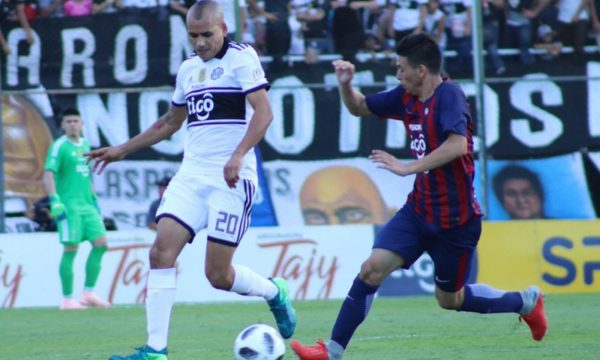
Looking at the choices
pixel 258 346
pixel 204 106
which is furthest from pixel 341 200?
pixel 258 346

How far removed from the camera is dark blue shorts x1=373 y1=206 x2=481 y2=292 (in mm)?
7926

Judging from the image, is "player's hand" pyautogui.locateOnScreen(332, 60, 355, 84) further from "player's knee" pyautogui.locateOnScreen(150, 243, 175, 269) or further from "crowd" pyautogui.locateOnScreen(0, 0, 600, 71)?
"crowd" pyautogui.locateOnScreen(0, 0, 600, 71)

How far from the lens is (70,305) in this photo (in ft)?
48.8

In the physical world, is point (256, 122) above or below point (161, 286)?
above

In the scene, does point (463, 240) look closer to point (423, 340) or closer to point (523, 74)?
point (423, 340)

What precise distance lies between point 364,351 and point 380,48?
29.8ft

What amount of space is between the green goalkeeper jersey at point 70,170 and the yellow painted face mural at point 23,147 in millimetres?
1512

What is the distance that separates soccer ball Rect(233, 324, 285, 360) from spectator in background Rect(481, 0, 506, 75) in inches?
412

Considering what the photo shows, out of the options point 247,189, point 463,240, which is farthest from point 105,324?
point 463,240

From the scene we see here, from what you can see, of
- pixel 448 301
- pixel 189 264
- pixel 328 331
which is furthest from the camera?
pixel 189 264

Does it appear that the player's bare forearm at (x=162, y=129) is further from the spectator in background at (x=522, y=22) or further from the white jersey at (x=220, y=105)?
the spectator in background at (x=522, y=22)

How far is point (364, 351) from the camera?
360 inches

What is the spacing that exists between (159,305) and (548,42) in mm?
11376

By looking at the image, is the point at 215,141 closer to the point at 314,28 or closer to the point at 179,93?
the point at 179,93
